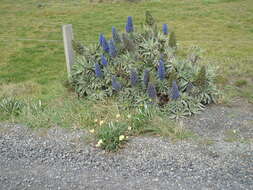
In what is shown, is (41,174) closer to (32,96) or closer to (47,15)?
(32,96)

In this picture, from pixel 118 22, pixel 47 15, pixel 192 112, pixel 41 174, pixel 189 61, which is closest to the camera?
pixel 41 174

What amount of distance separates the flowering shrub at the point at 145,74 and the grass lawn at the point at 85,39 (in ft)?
1.06

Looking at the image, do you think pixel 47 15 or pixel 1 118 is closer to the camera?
pixel 1 118

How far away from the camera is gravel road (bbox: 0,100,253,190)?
8.79 feet

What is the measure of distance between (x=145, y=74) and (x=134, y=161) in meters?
1.47

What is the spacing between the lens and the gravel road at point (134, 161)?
2.68 meters

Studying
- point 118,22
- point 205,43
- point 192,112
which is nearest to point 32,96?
point 192,112

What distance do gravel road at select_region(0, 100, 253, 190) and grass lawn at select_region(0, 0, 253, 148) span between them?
1.54 ft

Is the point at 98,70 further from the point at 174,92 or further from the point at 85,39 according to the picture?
the point at 85,39

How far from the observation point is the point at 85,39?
930 cm

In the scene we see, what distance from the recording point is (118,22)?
37.7ft

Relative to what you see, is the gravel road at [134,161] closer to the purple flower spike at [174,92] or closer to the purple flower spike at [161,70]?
the purple flower spike at [174,92]

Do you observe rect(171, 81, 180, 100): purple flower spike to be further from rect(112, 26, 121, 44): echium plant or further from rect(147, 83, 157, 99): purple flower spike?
rect(112, 26, 121, 44): echium plant

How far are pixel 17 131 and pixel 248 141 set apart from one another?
2.87m
